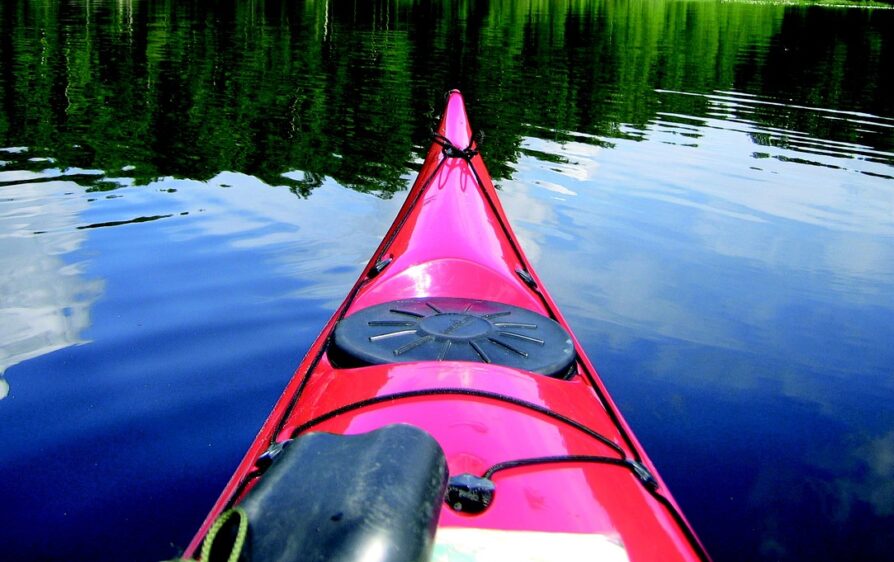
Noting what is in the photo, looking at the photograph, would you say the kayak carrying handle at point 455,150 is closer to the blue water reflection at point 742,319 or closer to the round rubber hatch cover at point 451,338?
the blue water reflection at point 742,319

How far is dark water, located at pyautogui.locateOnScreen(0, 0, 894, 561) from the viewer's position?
353 cm

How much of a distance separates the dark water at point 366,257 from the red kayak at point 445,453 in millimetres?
1112

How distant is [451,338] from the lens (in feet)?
8.73

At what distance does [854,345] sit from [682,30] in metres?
31.3

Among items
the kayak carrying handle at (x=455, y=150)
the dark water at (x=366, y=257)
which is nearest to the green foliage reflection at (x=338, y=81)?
the dark water at (x=366, y=257)

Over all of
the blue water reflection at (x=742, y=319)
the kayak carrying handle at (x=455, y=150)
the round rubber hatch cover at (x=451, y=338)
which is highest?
the kayak carrying handle at (x=455, y=150)

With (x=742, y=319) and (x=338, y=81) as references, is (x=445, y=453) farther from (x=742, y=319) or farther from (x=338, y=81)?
(x=338, y=81)

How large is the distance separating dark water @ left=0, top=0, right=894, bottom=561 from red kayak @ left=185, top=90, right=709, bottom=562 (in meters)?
1.11

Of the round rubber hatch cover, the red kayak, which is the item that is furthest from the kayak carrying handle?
the round rubber hatch cover

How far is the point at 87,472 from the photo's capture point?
3381 millimetres

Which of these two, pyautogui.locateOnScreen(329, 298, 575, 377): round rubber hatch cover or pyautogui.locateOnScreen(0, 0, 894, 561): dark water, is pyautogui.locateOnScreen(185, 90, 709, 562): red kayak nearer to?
pyautogui.locateOnScreen(329, 298, 575, 377): round rubber hatch cover

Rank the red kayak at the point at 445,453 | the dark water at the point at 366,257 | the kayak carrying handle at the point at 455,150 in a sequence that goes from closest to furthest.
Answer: the red kayak at the point at 445,453
the dark water at the point at 366,257
the kayak carrying handle at the point at 455,150

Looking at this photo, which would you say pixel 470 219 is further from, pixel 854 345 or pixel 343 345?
pixel 854 345

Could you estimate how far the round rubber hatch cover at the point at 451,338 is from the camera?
2578 mm
